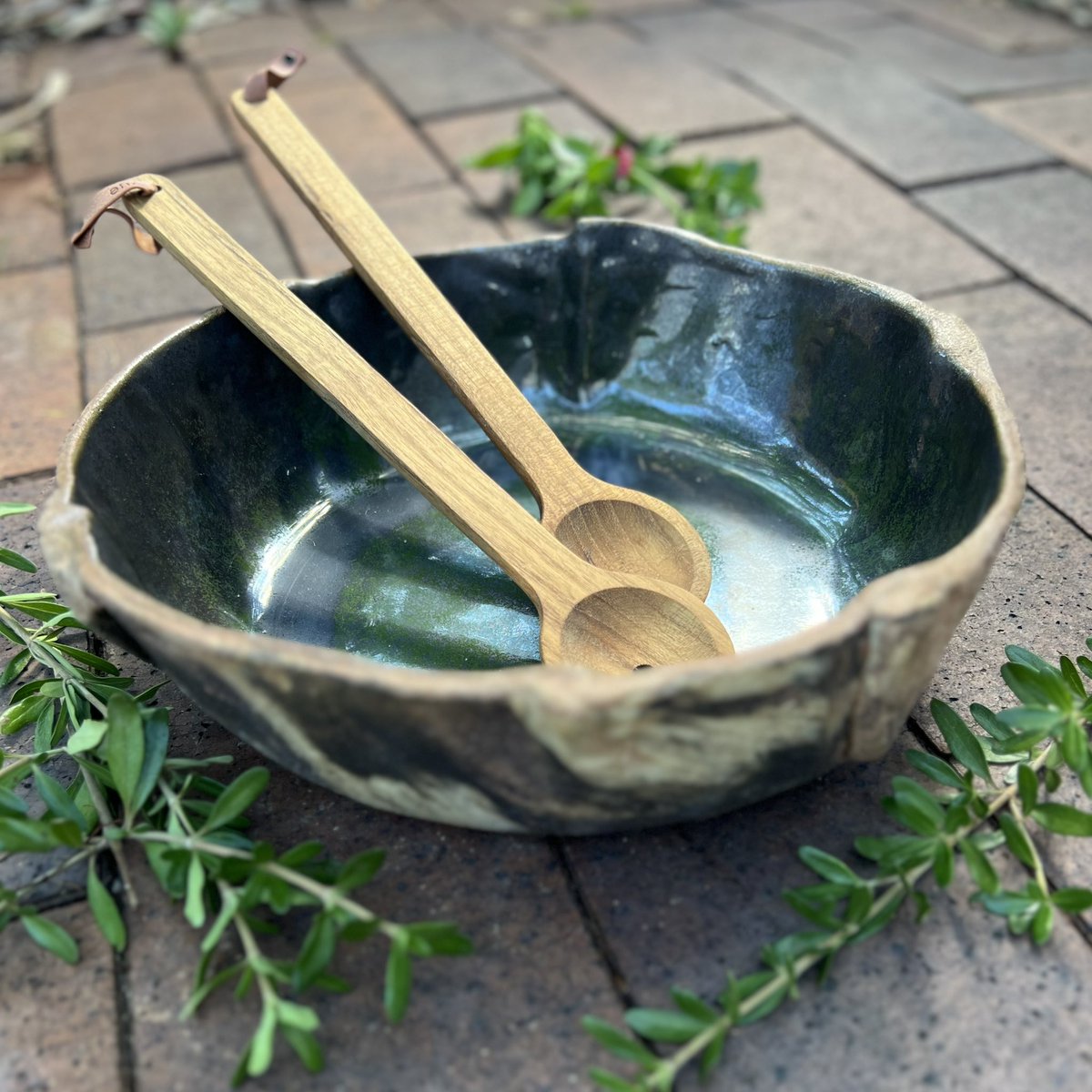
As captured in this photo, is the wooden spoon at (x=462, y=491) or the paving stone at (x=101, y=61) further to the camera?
the paving stone at (x=101, y=61)

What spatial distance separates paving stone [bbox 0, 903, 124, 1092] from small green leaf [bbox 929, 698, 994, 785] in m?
0.67

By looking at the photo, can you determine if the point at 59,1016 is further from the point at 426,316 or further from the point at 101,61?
the point at 101,61

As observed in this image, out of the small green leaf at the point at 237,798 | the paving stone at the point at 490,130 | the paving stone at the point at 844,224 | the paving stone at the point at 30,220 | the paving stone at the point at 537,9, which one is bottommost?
the paving stone at the point at 30,220

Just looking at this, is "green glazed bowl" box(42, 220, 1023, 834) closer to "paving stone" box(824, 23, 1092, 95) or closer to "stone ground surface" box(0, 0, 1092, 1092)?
"stone ground surface" box(0, 0, 1092, 1092)

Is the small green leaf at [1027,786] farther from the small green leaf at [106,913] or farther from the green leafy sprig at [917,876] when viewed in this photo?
the small green leaf at [106,913]

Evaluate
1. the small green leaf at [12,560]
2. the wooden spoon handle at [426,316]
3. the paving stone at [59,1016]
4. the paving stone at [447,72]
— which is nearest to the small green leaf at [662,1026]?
the paving stone at [59,1016]

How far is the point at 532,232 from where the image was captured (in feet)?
6.72

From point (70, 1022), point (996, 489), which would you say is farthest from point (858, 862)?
point (70, 1022)

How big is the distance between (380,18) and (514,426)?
264 centimetres

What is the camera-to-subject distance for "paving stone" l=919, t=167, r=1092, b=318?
184 centimetres

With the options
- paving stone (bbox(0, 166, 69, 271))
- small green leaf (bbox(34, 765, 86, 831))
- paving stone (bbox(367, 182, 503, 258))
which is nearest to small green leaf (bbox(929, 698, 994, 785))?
small green leaf (bbox(34, 765, 86, 831))

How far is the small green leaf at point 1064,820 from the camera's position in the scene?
840 millimetres

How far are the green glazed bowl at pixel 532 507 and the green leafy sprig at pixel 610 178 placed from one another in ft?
2.15

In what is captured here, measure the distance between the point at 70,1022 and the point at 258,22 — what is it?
128 inches
